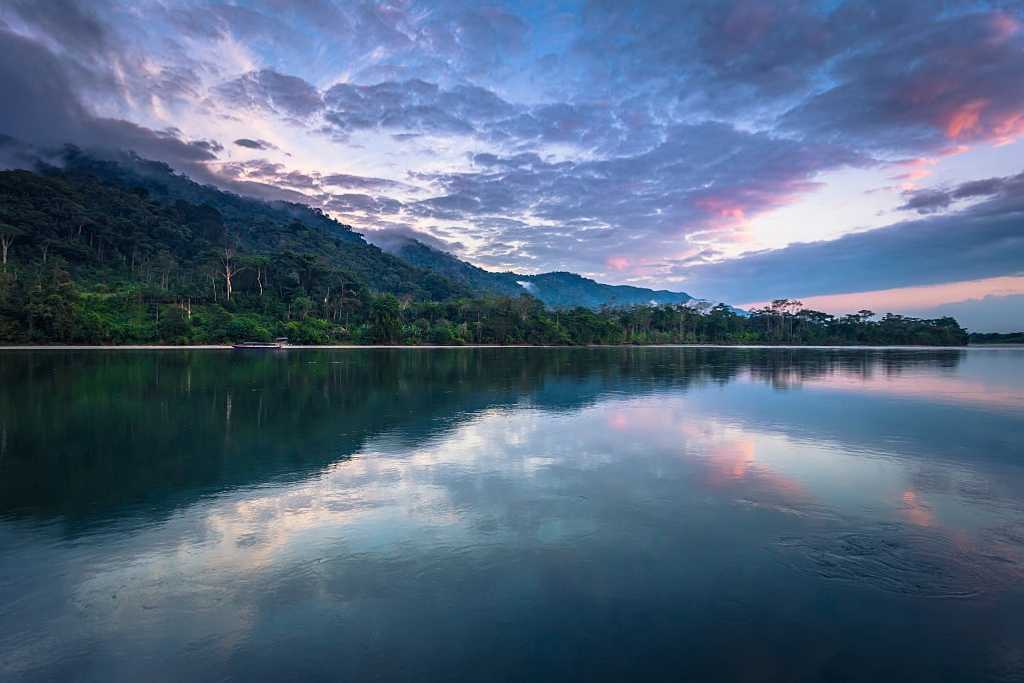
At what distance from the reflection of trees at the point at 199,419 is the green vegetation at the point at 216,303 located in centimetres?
2844

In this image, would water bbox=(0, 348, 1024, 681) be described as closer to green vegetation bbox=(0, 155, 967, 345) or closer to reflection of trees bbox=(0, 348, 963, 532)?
reflection of trees bbox=(0, 348, 963, 532)

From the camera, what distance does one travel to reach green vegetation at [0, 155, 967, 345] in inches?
2291

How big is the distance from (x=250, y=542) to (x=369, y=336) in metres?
73.4

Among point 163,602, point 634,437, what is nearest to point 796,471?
point 634,437

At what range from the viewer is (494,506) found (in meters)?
9.20

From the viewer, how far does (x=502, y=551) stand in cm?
733

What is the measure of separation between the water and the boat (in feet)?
172

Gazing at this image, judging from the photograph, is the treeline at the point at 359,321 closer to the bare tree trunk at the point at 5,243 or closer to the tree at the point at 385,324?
the tree at the point at 385,324

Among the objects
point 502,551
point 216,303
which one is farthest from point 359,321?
point 502,551

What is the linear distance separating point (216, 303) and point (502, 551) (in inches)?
3192

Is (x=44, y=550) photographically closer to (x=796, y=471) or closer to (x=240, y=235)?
(x=796, y=471)

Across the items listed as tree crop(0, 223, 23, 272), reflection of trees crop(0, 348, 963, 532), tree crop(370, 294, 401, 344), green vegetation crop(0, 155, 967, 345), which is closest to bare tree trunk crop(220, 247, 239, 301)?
green vegetation crop(0, 155, 967, 345)

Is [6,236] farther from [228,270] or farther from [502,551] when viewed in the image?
[502,551]

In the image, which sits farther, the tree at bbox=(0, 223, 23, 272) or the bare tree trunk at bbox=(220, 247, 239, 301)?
the bare tree trunk at bbox=(220, 247, 239, 301)
